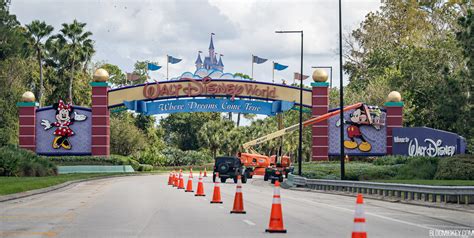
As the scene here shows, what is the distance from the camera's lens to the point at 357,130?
6812cm

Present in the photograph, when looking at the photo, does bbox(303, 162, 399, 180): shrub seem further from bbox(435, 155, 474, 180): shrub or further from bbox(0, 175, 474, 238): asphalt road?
bbox(0, 175, 474, 238): asphalt road

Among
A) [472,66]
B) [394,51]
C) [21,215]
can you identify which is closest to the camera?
[21,215]

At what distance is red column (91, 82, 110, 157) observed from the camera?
232 feet

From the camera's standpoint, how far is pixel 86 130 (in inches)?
2803

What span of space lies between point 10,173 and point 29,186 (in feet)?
45.2

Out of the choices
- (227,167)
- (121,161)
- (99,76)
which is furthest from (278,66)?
(227,167)

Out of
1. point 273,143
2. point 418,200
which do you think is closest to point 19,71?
point 273,143

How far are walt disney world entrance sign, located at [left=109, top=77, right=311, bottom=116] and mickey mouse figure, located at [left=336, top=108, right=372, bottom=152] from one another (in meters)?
5.46

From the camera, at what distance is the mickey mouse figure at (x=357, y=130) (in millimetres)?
68000

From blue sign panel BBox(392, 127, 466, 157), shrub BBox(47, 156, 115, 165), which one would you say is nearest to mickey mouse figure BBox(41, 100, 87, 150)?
shrub BBox(47, 156, 115, 165)

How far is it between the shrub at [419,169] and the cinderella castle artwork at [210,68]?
23393 mm

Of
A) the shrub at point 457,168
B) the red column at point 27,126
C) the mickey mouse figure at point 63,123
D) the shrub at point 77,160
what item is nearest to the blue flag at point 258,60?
the mickey mouse figure at point 63,123

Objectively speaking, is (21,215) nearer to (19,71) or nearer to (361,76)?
(19,71)

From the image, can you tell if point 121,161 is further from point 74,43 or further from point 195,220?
point 195,220
